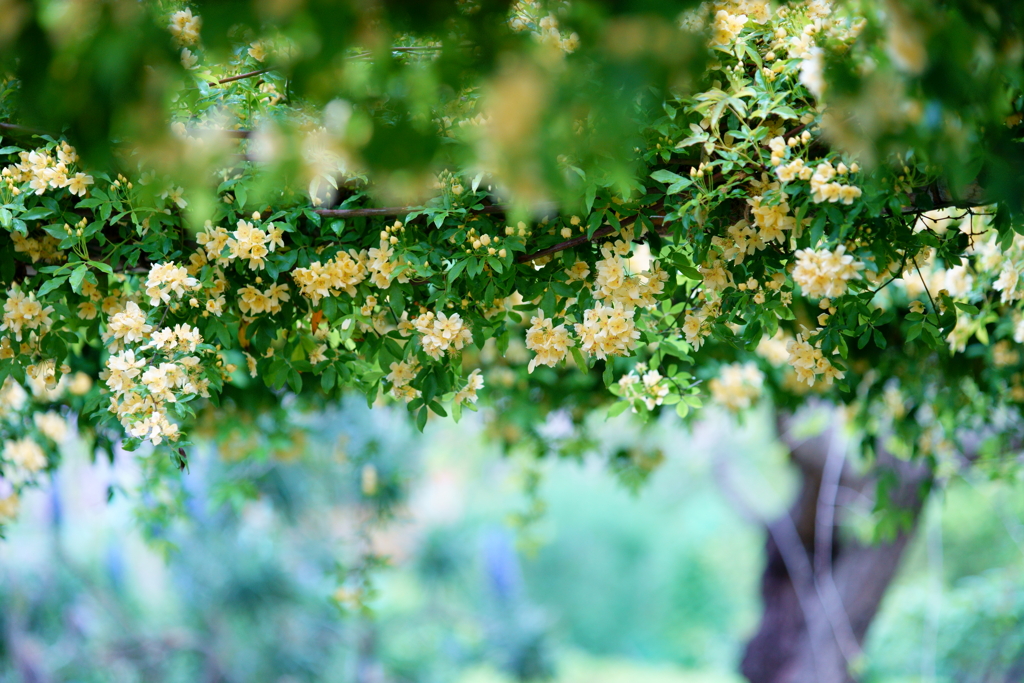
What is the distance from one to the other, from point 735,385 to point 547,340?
104cm

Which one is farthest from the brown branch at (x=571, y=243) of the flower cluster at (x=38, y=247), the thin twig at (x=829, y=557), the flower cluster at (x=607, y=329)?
the thin twig at (x=829, y=557)

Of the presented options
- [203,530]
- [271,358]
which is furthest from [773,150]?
[203,530]

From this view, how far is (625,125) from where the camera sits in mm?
516

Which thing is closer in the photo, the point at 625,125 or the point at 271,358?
the point at 625,125

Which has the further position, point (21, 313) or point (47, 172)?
point (21, 313)

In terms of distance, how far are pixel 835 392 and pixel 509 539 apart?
4026 mm

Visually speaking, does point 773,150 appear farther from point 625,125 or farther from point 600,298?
point 625,125

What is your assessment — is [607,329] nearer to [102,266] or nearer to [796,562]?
[102,266]

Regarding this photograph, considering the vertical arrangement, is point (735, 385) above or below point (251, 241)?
above

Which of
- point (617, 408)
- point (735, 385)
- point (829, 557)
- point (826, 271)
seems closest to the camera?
point (826, 271)

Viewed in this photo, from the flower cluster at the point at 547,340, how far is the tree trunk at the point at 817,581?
258 cm

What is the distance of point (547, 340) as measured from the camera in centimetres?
128

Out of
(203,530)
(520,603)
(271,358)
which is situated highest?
(203,530)

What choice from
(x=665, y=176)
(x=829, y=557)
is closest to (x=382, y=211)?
(x=665, y=176)
